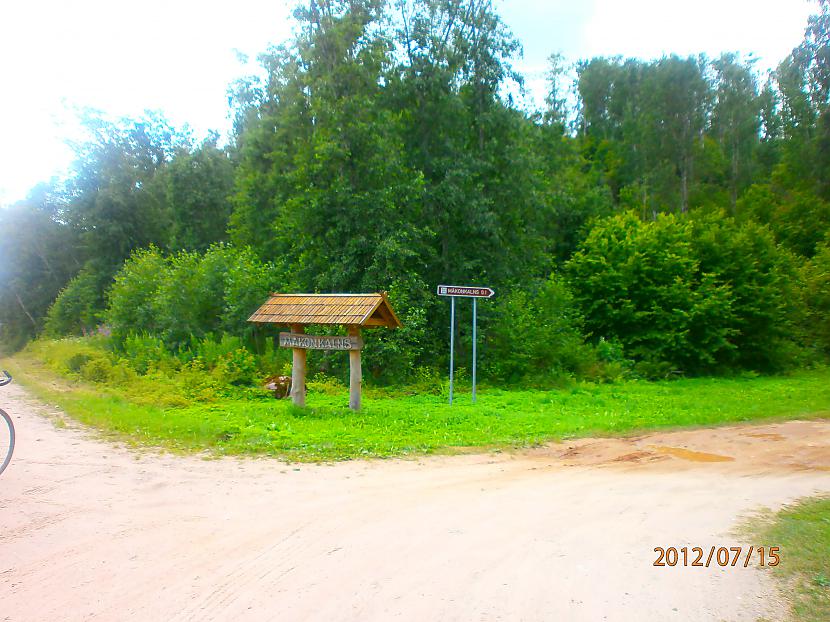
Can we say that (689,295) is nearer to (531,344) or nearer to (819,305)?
(531,344)

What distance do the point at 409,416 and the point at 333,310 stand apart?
8.35 feet

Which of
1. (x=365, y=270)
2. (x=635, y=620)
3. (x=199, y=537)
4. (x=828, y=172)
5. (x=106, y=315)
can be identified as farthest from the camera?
(x=828, y=172)

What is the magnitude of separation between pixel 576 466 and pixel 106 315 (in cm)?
2368

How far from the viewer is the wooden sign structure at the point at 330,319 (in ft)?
40.6

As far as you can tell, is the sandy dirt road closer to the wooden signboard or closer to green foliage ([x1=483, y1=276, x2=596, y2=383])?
the wooden signboard

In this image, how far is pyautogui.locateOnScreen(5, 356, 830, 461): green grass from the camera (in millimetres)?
10281

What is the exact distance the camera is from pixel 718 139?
52.0m

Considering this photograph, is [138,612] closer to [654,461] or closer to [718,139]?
[654,461]

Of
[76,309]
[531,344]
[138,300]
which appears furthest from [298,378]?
[76,309]

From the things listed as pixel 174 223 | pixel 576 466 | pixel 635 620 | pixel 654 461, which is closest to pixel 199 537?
pixel 635 620

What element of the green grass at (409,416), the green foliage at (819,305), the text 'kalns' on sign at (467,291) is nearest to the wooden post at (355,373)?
the green grass at (409,416)
